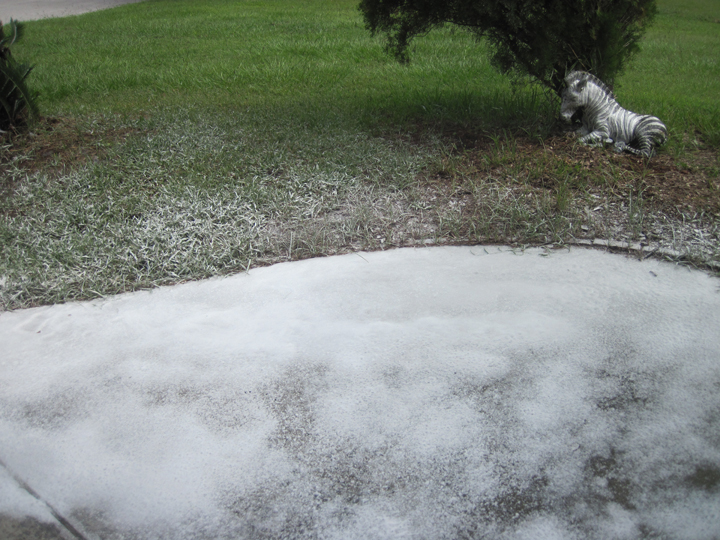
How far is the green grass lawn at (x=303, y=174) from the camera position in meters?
3.48

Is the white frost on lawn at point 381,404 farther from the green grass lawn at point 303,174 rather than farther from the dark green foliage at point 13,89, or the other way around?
the dark green foliage at point 13,89

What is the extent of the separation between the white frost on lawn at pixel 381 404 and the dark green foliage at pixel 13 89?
290cm

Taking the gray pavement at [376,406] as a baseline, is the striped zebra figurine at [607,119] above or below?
above

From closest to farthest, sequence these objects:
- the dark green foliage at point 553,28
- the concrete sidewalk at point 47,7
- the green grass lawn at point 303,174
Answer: the green grass lawn at point 303,174
the dark green foliage at point 553,28
the concrete sidewalk at point 47,7

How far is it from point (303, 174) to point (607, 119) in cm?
239

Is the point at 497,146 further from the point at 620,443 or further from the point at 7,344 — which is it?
the point at 7,344

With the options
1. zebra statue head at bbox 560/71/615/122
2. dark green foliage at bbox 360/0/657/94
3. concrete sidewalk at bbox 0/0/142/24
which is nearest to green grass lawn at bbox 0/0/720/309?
zebra statue head at bbox 560/71/615/122

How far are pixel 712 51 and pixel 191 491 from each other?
10.7 metres

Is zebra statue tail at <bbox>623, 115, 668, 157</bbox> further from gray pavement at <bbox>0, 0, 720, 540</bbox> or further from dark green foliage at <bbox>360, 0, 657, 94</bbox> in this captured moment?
gray pavement at <bbox>0, 0, 720, 540</bbox>

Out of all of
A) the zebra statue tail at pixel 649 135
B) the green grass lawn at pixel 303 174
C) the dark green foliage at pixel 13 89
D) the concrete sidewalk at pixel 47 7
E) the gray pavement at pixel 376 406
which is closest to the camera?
the gray pavement at pixel 376 406

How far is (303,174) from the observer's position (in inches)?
167

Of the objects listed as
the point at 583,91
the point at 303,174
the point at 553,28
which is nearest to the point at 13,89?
the point at 303,174

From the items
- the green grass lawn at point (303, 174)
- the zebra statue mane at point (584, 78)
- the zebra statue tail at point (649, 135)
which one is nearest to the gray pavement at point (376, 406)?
the green grass lawn at point (303, 174)

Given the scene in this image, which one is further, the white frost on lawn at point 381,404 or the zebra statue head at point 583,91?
the zebra statue head at point 583,91
